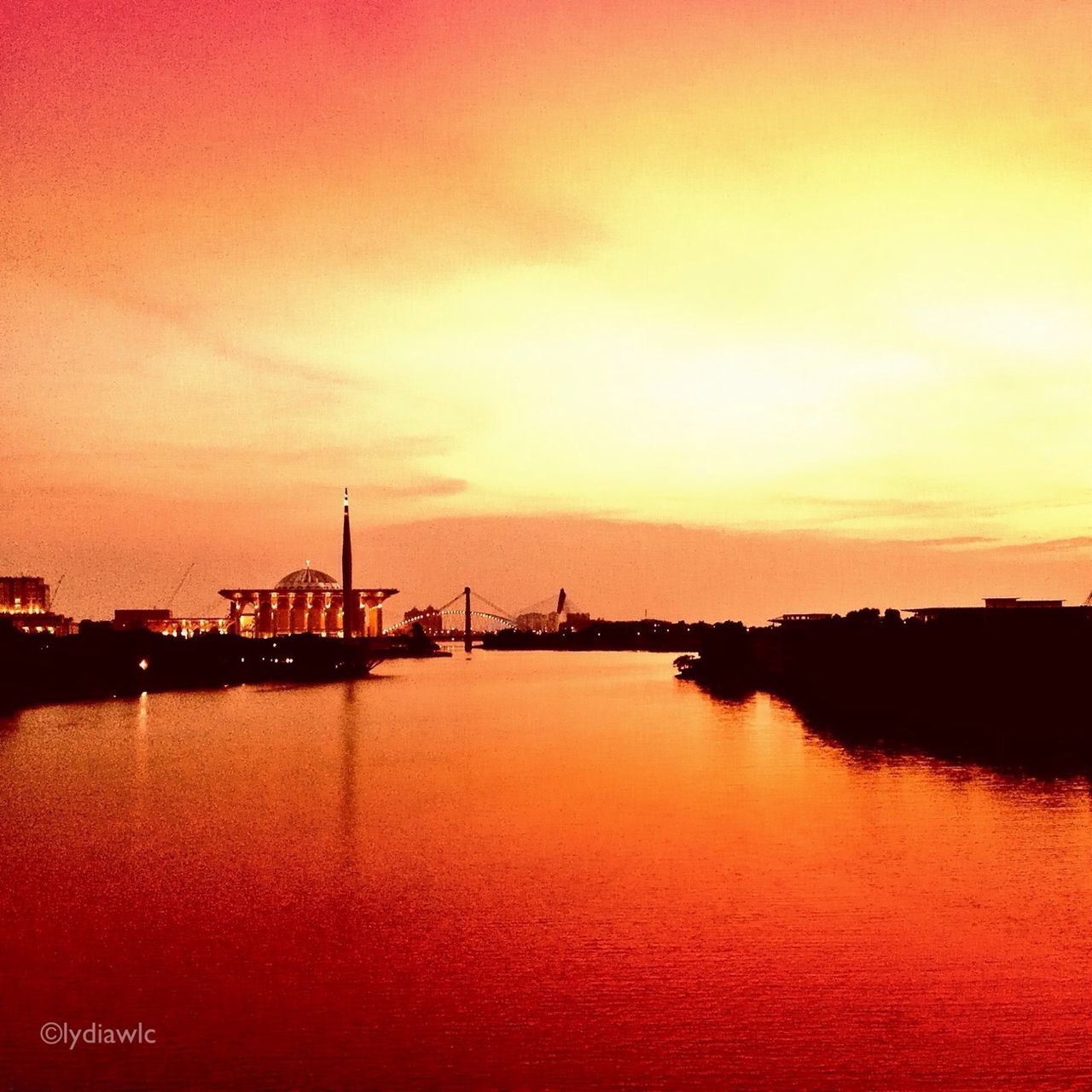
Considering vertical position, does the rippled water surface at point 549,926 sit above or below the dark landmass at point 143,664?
below

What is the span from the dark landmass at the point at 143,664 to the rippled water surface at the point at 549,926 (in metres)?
37.8

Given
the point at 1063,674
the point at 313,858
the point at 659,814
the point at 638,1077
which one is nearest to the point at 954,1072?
the point at 638,1077

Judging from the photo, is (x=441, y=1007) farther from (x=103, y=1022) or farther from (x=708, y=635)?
(x=708, y=635)

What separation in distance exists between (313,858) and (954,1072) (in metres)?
13.9

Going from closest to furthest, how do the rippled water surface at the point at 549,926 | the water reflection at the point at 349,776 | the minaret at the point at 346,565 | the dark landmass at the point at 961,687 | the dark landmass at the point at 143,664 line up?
the rippled water surface at the point at 549,926 → the water reflection at the point at 349,776 → the dark landmass at the point at 961,687 → the dark landmass at the point at 143,664 → the minaret at the point at 346,565

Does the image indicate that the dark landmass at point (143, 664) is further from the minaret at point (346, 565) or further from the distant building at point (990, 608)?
the distant building at point (990, 608)

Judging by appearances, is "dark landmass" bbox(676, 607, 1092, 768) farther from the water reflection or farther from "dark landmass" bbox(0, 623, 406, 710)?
"dark landmass" bbox(0, 623, 406, 710)

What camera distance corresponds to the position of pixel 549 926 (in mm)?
17000

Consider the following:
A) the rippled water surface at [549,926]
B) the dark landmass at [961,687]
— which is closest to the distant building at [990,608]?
the dark landmass at [961,687]

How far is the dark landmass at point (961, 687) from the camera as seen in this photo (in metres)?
40.7

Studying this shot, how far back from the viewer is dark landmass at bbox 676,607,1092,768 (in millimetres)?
40688

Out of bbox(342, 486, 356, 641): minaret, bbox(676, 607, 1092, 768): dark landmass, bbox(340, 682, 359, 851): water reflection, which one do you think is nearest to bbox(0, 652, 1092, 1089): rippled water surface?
bbox(340, 682, 359, 851): water reflection

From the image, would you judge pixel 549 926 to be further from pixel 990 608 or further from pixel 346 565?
pixel 346 565

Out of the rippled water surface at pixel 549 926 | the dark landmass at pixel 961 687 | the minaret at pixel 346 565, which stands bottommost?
the rippled water surface at pixel 549 926
